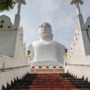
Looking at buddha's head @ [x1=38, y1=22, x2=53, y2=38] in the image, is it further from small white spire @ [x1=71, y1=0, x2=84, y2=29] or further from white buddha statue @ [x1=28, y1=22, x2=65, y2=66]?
small white spire @ [x1=71, y1=0, x2=84, y2=29]

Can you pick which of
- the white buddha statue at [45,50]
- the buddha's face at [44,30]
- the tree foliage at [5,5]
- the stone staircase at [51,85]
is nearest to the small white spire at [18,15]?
the tree foliage at [5,5]

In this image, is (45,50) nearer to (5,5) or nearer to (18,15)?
(18,15)

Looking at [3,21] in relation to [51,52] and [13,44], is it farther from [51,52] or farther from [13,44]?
[51,52]

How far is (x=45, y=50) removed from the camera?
46.9 feet

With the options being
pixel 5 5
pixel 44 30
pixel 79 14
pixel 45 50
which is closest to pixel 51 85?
pixel 5 5

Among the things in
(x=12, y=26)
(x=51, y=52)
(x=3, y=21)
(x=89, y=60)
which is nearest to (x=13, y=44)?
(x=12, y=26)

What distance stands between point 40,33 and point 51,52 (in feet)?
12.3

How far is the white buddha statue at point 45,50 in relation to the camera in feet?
42.9

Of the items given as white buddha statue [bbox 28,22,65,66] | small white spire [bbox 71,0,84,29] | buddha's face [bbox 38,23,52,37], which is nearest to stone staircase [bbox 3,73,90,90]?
small white spire [bbox 71,0,84,29]

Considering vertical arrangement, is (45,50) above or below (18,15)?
below

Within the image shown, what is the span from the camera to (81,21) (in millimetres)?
5676

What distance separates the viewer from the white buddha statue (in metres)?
13.1

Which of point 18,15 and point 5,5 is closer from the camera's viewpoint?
point 5,5

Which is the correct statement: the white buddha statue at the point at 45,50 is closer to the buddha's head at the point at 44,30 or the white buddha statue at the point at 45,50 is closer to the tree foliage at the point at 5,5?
the buddha's head at the point at 44,30
